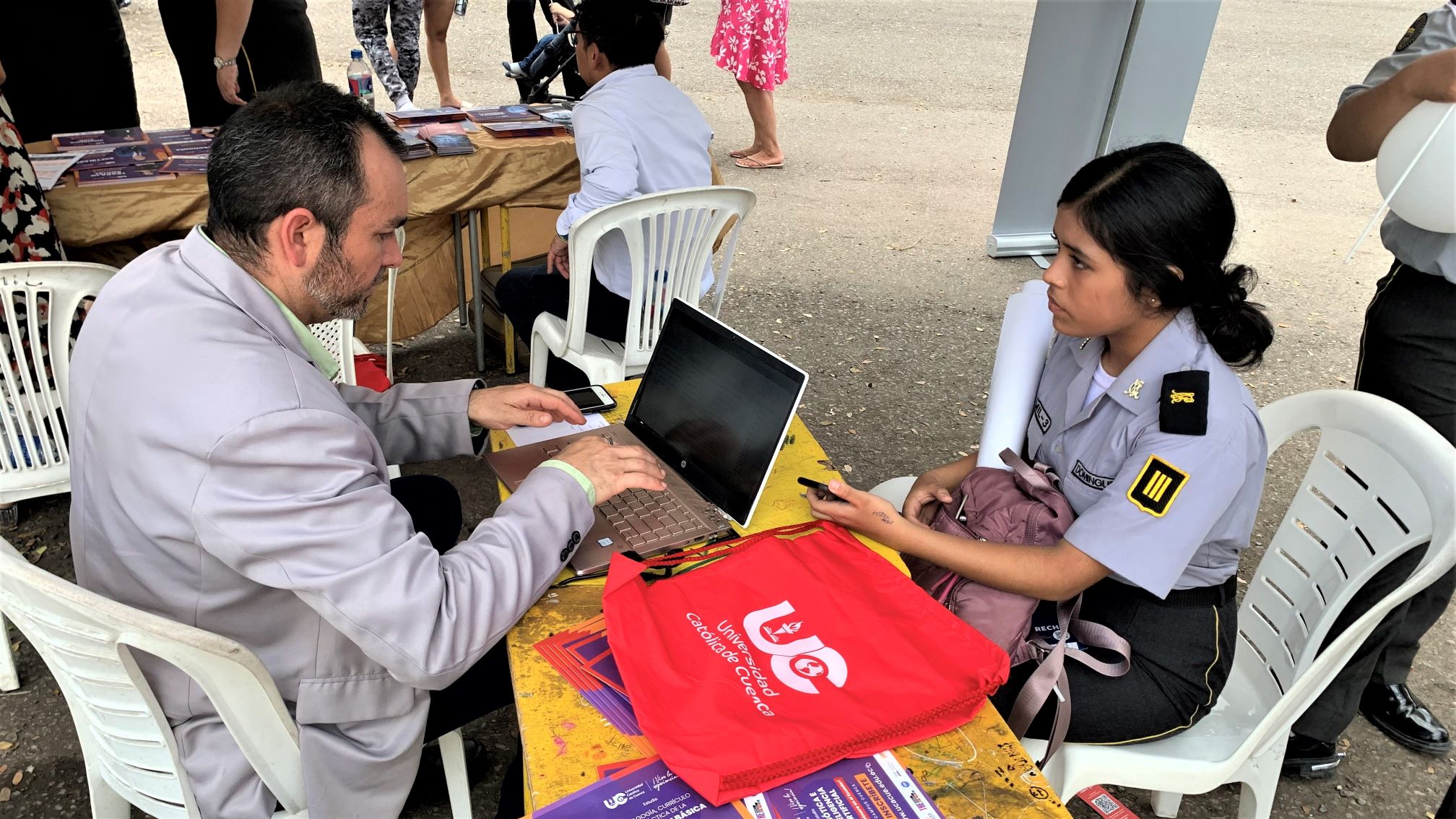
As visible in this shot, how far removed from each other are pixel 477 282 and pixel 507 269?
24 cm

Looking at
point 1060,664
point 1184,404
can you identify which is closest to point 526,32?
point 1184,404

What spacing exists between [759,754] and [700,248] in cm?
202

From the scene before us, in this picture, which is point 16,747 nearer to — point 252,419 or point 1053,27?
point 252,419

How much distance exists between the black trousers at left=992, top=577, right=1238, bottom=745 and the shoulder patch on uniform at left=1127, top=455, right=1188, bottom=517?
0.76 feet

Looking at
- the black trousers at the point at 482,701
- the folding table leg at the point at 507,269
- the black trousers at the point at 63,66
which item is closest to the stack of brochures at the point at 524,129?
the folding table leg at the point at 507,269

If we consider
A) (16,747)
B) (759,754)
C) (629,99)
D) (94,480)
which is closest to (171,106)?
(629,99)

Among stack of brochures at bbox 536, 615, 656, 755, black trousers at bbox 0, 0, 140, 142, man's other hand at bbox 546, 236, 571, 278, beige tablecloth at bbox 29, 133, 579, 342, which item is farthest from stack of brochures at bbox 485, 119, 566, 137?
stack of brochures at bbox 536, 615, 656, 755

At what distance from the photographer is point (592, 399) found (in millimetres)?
1850

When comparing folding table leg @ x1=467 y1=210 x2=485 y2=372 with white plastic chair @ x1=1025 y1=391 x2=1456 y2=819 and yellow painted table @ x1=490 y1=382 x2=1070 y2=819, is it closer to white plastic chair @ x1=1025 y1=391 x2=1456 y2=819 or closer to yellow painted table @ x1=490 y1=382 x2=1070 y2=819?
yellow painted table @ x1=490 y1=382 x2=1070 y2=819

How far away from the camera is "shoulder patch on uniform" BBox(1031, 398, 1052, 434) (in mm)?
1832

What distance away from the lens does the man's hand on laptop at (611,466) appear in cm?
140

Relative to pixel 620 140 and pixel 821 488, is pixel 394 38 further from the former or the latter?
pixel 821 488

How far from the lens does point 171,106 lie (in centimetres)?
605

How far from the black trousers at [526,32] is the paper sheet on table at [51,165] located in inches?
122
